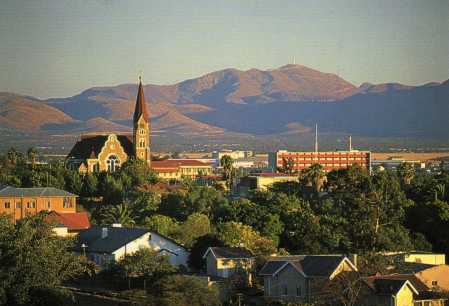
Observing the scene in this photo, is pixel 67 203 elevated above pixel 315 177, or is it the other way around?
pixel 315 177

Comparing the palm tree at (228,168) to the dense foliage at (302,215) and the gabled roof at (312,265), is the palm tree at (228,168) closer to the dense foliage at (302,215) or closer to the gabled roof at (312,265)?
the dense foliage at (302,215)

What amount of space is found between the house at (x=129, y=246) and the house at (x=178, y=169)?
6206 cm

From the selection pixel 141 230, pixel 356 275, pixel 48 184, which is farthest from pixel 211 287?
pixel 48 184

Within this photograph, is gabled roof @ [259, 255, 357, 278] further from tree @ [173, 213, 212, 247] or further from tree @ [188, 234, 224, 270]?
tree @ [173, 213, 212, 247]

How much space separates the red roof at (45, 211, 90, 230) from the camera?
63031 mm

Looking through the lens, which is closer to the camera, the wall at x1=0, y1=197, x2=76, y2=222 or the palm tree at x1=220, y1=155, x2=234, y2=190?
the wall at x1=0, y1=197, x2=76, y2=222

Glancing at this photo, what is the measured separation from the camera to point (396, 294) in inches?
1602

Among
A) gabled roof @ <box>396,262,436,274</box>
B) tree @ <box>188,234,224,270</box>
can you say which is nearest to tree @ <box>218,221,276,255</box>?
tree @ <box>188,234,224,270</box>

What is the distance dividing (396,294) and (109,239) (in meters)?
17.8

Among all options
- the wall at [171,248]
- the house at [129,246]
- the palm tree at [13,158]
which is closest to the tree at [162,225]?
the house at [129,246]

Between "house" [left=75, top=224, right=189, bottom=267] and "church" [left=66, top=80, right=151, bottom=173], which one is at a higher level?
"church" [left=66, top=80, right=151, bottom=173]

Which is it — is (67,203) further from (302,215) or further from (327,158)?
(327,158)

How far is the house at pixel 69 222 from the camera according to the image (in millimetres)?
60531

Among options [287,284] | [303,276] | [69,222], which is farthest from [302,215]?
[303,276]
